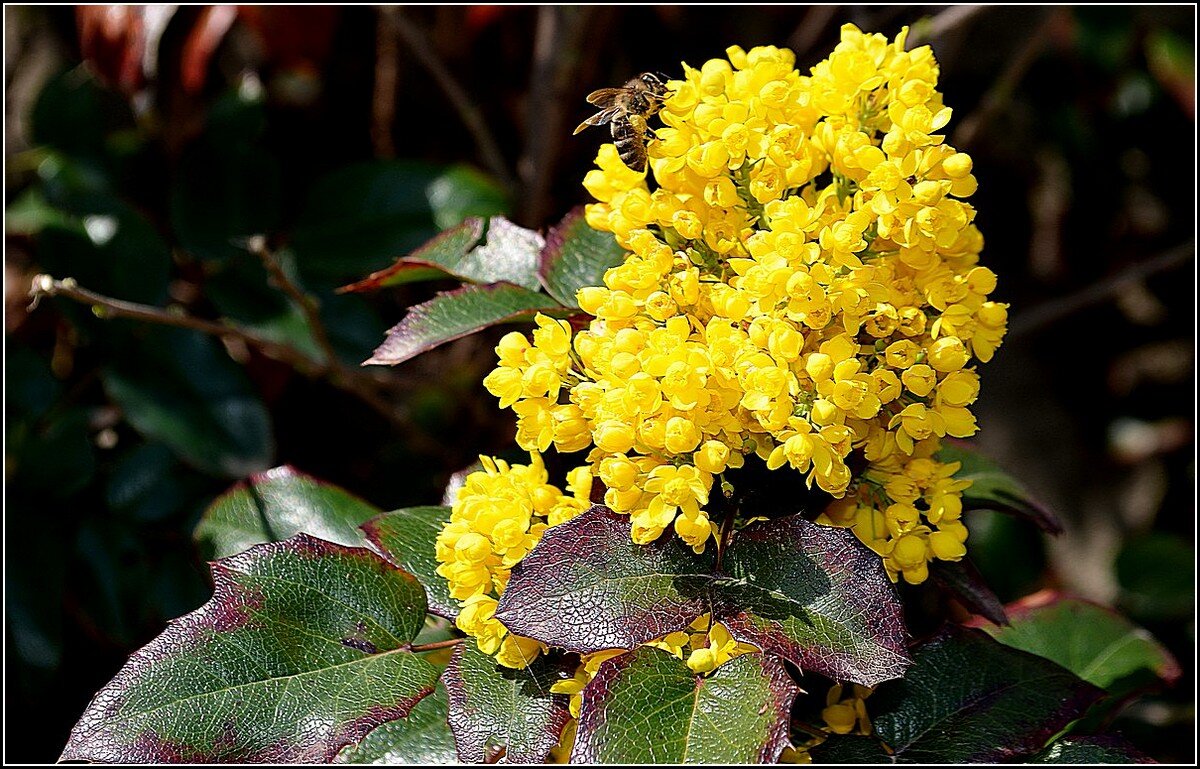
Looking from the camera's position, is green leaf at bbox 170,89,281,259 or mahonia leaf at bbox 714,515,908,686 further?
green leaf at bbox 170,89,281,259

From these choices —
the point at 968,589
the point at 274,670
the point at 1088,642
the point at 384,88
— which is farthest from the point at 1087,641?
the point at 384,88

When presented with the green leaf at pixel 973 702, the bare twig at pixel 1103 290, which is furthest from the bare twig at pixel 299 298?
the bare twig at pixel 1103 290

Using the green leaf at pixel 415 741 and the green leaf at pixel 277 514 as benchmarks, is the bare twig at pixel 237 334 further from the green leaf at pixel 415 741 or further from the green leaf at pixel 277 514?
the green leaf at pixel 415 741

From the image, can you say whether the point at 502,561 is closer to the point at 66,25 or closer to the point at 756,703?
the point at 756,703

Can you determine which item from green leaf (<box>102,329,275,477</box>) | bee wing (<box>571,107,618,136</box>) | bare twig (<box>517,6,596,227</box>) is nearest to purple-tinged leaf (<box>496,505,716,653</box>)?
bee wing (<box>571,107,618,136</box>)

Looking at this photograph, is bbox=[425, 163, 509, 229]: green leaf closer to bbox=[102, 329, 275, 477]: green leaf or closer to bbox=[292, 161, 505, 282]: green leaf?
bbox=[292, 161, 505, 282]: green leaf

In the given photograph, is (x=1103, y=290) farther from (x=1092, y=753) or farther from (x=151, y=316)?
(x=151, y=316)
